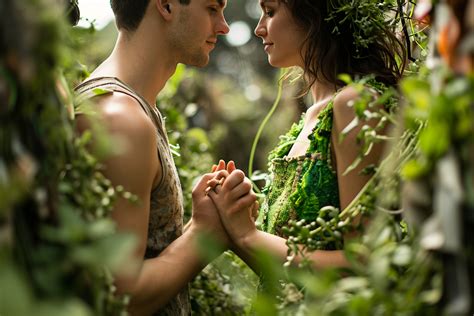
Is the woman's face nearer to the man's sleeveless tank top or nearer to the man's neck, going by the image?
the man's neck

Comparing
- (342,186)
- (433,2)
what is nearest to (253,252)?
(342,186)

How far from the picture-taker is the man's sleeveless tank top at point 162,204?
1582mm

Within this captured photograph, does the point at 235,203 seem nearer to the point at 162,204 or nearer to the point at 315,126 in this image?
the point at 162,204

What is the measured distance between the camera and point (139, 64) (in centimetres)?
178

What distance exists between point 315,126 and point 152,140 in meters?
0.48

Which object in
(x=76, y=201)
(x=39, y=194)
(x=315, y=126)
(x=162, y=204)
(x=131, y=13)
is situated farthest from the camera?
(x=131, y=13)

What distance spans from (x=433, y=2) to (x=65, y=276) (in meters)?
0.61

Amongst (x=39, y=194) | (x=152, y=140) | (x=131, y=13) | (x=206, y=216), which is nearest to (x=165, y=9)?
(x=131, y=13)

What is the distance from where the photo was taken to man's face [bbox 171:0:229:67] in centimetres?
182

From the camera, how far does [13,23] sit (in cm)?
67

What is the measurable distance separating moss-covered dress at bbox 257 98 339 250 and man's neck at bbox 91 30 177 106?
428 millimetres

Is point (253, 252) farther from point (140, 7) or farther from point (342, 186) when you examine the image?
point (140, 7)

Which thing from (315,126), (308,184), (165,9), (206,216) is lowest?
(206,216)

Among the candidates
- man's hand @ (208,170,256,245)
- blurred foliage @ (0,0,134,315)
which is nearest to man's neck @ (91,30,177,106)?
man's hand @ (208,170,256,245)
